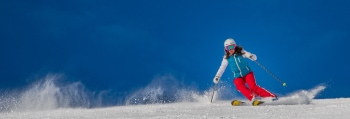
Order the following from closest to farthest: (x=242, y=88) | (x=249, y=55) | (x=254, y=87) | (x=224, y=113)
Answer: (x=224, y=113) < (x=254, y=87) < (x=242, y=88) < (x=249, y=55)

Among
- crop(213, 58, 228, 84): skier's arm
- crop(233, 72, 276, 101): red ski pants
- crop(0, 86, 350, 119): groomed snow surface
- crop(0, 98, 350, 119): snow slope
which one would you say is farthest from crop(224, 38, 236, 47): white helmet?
crop(0, 98, 350, 119): snow slope

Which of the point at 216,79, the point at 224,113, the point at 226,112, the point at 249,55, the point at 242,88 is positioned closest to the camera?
the point at 224,113

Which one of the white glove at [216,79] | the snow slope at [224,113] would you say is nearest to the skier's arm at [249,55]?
the white glove at [216,79]

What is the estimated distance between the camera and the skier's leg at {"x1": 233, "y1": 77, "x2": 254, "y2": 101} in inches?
339

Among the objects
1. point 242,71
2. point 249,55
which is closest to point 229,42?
point 249,55

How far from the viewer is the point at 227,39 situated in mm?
9297

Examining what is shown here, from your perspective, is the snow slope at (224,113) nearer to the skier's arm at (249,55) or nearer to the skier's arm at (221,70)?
the skier's arm at (249,55)

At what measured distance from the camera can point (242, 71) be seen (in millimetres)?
8930

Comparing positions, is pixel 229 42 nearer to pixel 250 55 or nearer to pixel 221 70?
pixel 250 55

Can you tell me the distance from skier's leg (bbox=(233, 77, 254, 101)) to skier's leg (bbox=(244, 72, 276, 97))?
10 cm

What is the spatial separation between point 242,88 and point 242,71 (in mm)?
393

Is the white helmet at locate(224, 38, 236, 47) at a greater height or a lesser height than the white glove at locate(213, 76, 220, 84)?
greater

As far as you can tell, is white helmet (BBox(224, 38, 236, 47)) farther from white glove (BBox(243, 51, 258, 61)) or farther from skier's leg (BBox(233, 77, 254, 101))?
skier's leg (BBox(233, 77, 254, 101))

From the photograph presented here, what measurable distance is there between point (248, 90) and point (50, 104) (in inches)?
173
